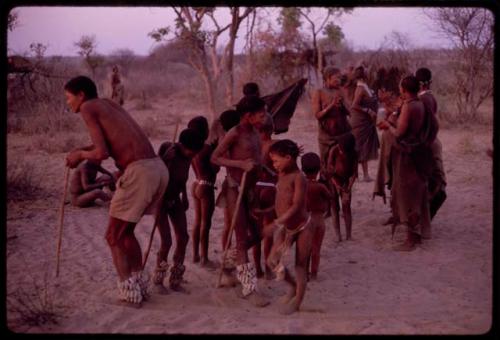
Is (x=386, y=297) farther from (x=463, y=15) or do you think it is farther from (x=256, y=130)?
(x=463, y=15)

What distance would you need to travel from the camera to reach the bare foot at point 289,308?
436 cm

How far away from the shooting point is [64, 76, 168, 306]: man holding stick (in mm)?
4270

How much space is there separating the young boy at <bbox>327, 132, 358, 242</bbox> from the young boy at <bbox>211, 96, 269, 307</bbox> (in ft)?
5.48

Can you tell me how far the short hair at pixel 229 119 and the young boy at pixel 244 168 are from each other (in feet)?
1.20

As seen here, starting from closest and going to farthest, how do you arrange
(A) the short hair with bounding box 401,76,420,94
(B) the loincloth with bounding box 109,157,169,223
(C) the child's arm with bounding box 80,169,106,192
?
(B) the loincloth with bounding box 109,157,169,223
(A) the short hair with bounding box 401,76,420,94
(C) the child's arm with bounding box 80,169,106,192

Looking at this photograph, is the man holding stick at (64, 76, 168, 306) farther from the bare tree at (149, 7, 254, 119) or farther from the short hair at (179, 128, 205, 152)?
the bare tree at (149, 7, 254, 119)

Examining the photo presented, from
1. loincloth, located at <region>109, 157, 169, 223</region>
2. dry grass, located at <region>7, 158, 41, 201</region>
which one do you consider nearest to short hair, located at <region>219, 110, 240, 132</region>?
loincloth, located at <region>109, 157, 169, 223</region>

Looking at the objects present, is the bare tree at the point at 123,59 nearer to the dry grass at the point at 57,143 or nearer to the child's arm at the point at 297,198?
the dry grass at the point at 57,143

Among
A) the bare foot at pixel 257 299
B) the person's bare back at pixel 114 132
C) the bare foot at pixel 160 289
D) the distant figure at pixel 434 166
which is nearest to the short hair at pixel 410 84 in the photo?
the distant figure at pixel 434 166

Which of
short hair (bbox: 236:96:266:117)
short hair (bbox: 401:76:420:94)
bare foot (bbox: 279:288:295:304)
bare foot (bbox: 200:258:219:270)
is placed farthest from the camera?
short hair (bbox: 401:76:420:94)

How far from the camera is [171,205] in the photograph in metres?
4.89

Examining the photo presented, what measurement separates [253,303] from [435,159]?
2.89 meters

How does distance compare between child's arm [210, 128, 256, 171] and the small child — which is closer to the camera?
child's arm [210, 128, 256, 171]

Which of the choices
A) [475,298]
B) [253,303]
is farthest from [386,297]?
[253,303]
